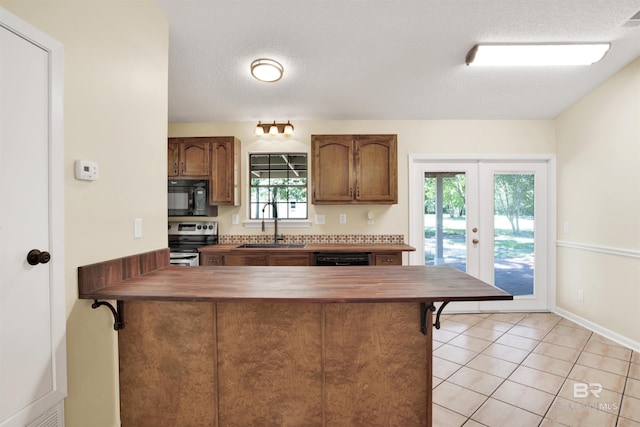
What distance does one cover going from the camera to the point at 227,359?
1533mm

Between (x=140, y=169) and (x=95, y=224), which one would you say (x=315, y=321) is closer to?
(x=95, y=224)

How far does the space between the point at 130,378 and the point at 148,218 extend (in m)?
0.93

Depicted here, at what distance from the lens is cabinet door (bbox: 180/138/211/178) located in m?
3.45

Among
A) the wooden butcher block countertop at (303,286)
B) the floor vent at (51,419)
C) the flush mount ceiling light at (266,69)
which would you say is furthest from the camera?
the flush mount ceiling light at (266,69)

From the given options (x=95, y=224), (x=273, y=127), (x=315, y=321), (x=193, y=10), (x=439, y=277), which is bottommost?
(x=315, y=321)

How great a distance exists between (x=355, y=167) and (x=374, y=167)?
23cm

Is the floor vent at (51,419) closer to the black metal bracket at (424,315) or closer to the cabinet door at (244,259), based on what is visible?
the black metal bracket at (424,315)

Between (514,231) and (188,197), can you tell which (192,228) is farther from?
(514,231)

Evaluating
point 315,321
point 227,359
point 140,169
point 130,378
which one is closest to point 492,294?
point 315,321

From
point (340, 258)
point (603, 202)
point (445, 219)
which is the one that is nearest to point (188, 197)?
point (340, 258)

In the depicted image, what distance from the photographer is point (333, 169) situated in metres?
3.43

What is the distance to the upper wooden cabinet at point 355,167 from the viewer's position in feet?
11.2

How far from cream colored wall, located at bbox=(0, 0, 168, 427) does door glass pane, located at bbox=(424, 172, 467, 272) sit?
10.3 ft

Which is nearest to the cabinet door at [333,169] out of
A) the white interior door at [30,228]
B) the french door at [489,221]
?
the french door at [489,221]
